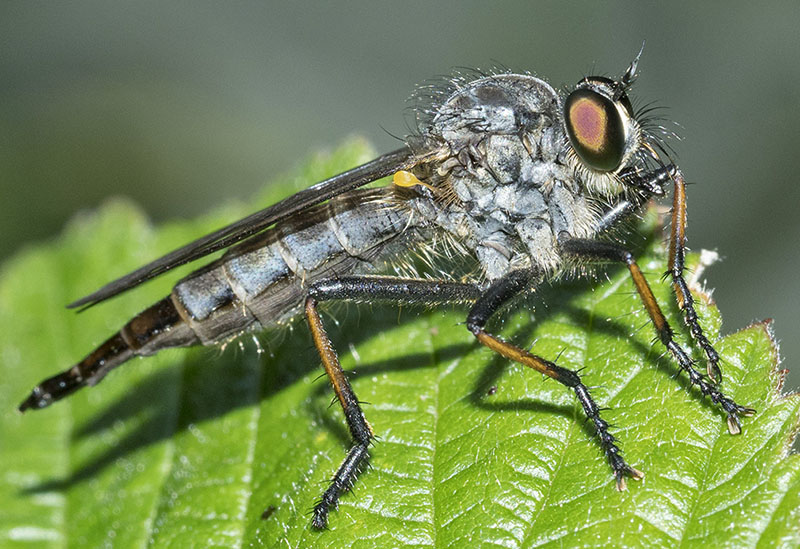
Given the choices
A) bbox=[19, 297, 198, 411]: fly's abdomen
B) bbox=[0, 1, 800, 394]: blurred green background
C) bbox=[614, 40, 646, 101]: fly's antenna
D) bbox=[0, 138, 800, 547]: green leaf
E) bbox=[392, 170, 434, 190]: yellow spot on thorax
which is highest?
bbox=[0, 1, 800, 394]: blurred green background

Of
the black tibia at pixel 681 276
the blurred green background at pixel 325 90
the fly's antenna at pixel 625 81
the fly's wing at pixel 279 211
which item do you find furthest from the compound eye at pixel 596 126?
the blurred green background at pixel 325 90

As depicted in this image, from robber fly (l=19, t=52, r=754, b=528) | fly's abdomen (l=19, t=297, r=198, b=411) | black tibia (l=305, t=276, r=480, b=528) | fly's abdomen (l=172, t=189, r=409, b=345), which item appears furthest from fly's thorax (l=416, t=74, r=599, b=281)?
fly's abdomen (l=19, t=297, r=198, b=411)

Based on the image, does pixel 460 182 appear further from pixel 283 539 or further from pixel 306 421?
pixel 283 539

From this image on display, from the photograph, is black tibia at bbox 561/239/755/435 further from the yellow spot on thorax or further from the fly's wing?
the fly's wing

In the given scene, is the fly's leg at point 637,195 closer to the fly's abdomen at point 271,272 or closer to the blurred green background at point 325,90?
the fly's abdomen at point 271,272

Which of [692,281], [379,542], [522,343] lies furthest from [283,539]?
[692,281]

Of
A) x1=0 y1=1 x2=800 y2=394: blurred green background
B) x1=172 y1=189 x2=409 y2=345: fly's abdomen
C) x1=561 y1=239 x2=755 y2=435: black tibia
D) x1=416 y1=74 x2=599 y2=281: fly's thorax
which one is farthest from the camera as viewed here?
x1=0 y1=1 x2=800 y2=394: blurred green background

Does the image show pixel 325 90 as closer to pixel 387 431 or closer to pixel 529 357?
pixel 387 431

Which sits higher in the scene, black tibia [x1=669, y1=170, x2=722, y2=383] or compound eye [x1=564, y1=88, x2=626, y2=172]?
compound eye [x1=564, y1=88, x2=626, y2=172]

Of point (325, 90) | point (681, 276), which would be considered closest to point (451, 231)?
point (681, 276)
